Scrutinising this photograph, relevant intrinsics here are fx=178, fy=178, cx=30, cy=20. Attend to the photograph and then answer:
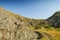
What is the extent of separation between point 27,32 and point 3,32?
6.52 meters

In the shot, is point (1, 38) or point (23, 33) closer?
point (1, 38)

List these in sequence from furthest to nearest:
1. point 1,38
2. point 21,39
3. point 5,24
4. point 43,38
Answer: point 43,38 < point 21,39 < point 5,24 < point 1,38

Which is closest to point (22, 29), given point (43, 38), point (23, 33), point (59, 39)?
point (23, 33)

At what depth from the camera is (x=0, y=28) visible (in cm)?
2327

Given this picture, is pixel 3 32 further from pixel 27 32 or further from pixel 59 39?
pixel 59 39

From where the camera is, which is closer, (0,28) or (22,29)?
(0,28)

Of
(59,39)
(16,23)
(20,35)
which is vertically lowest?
(59,39)

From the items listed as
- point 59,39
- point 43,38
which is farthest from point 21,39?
point 59,39

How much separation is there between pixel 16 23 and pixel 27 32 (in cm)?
255

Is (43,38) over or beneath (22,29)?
beneath

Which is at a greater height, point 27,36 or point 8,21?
point 8,21

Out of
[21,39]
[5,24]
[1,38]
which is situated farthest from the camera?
[21,39]

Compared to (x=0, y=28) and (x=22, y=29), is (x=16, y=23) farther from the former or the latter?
(x=0, y=28)

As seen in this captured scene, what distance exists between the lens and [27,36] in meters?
28.1
